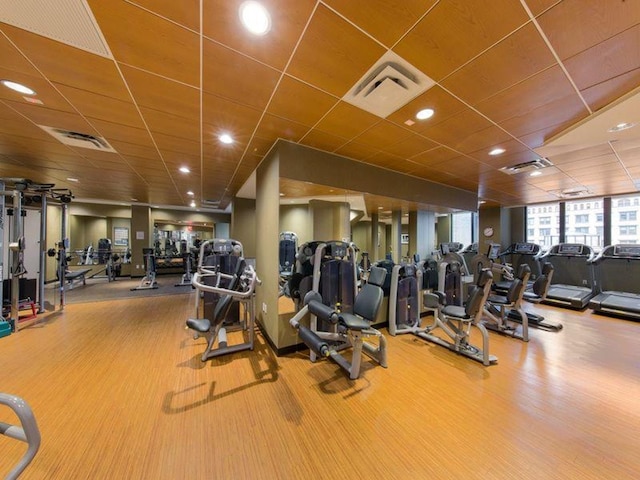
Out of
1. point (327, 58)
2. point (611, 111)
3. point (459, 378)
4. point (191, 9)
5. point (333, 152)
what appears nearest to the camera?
point (191, 9)

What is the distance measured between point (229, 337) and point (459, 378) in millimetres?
3285

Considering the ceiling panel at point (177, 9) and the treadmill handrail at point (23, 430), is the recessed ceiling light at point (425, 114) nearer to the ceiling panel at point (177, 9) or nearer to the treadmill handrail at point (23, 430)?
the ceiling panel at point (177, 9)

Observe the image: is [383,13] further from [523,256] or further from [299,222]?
[523,256]

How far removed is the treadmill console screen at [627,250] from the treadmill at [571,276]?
0.40 meters

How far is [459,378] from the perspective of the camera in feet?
8.84

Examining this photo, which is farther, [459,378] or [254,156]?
[254,156]

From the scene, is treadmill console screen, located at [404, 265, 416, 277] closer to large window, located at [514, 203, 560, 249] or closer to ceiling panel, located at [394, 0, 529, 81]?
ceiling panel, located at [394, 0, 529, 81]

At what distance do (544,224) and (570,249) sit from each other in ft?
5.87

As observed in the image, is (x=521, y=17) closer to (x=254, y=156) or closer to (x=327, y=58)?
(x=327, y=58)

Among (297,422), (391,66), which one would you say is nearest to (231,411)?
(297,422)

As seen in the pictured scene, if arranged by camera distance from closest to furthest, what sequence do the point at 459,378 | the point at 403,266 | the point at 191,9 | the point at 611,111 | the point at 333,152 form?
the point at 191,9
the point at 611,111
the point at 459,378
the point at 333,152
the point at 403,266

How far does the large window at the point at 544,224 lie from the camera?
7680 millimetres

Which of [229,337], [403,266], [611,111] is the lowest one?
[229,337]

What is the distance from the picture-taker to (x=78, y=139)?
11.1ft
